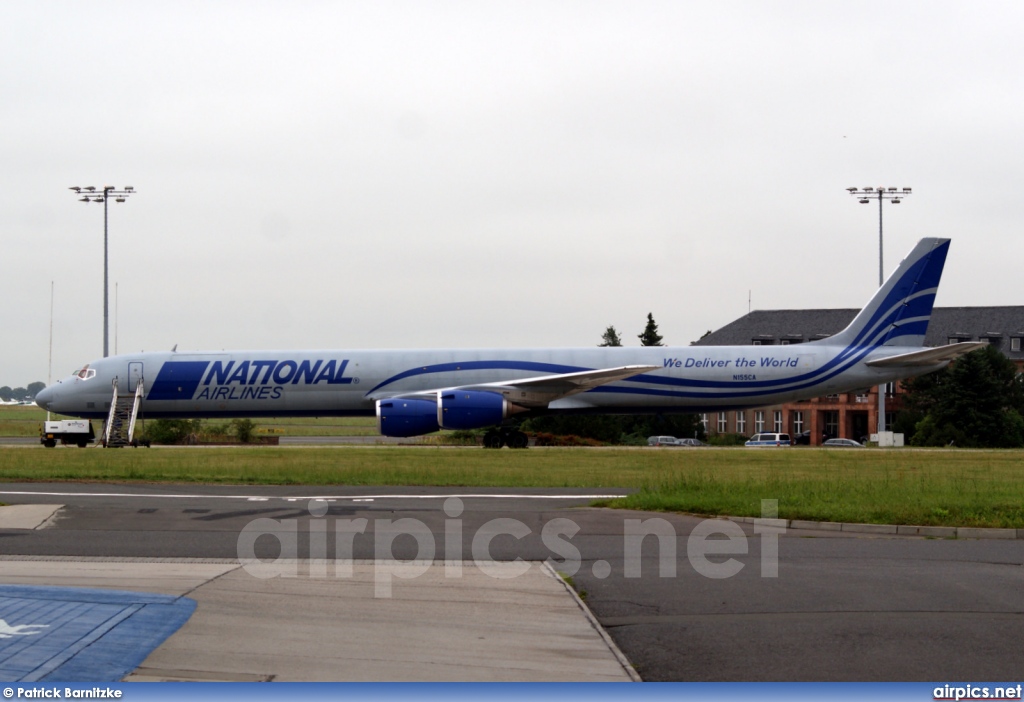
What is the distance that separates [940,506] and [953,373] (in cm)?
5005

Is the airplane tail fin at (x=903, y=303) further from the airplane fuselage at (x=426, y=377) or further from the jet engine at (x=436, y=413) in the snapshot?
the jet engine at (x=436, y=413)

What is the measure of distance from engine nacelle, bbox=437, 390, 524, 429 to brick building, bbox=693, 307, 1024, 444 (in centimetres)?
4626

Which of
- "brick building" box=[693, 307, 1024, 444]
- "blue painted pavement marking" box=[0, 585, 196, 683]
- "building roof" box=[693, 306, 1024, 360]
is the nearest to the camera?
"blue painted pavement marking" box=[0, 585, 196, 683]

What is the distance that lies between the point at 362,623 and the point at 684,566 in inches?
161

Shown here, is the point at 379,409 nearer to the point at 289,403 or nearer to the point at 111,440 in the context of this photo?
the point at 289,403

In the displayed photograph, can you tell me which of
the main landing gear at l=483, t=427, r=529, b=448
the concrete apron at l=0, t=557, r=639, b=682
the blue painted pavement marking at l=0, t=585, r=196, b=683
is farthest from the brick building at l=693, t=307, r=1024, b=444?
the blue painted pavement marking at l=0, t=585, r=196, b=683

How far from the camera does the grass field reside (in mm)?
15492

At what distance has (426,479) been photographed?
21.8 metres

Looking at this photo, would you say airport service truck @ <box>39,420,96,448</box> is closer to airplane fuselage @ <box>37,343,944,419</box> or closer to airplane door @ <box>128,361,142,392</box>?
airplane fuselage @ <box>37,343,944,419</box>

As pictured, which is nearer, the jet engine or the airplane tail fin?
the jet engine

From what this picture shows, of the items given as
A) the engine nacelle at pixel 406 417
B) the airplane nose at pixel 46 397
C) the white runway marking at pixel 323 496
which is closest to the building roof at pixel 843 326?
the engine nacelle at pixel 406 417

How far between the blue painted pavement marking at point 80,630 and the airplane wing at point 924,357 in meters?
31.5

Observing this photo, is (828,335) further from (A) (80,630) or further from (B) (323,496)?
(A) (80,630)

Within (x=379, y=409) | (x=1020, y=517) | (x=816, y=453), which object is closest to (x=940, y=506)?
(x=1020, y=517)
